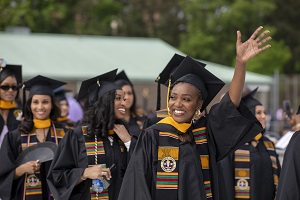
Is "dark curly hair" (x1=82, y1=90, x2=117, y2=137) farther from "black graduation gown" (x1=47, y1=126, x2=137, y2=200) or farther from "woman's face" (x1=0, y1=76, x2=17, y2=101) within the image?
"woman's face" (x1=0, y1=76, x2=17, y2=101)

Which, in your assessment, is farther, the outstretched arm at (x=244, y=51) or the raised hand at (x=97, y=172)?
the raised hand at (x=97, y=172)

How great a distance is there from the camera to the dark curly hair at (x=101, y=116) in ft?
19.0

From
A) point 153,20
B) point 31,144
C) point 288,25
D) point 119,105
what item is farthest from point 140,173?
point 153,20

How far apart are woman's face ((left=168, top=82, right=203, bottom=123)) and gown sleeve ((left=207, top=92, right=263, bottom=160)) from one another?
194 mm

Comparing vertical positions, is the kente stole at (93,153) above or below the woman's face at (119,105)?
below

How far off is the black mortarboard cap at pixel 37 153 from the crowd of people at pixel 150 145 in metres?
0.01

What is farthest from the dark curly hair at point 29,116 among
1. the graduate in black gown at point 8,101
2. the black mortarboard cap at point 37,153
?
the graduate in black gown at point 8,101

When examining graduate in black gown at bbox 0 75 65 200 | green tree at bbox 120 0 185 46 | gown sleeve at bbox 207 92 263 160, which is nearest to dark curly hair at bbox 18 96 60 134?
graduate in black gown at bbox 0 75 65 200

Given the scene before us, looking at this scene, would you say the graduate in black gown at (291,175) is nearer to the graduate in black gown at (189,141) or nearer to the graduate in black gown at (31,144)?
the graduate in black gown at (189,141)

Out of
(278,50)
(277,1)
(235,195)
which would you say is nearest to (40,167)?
(235,195)

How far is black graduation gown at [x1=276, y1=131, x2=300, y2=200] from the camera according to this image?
4781 millimetres

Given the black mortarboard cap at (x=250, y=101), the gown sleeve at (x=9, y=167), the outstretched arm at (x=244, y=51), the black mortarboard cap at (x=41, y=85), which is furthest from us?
the black mortarboard cap at (x=250, y=101)

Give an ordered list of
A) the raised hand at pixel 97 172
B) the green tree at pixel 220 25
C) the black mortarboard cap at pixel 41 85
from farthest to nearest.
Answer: the green tree at pixel 220 25 < the black mortarboard cap at pixel 41 85 < the raised hand at pixel 97 172

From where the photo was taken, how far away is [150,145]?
15.4 feet
